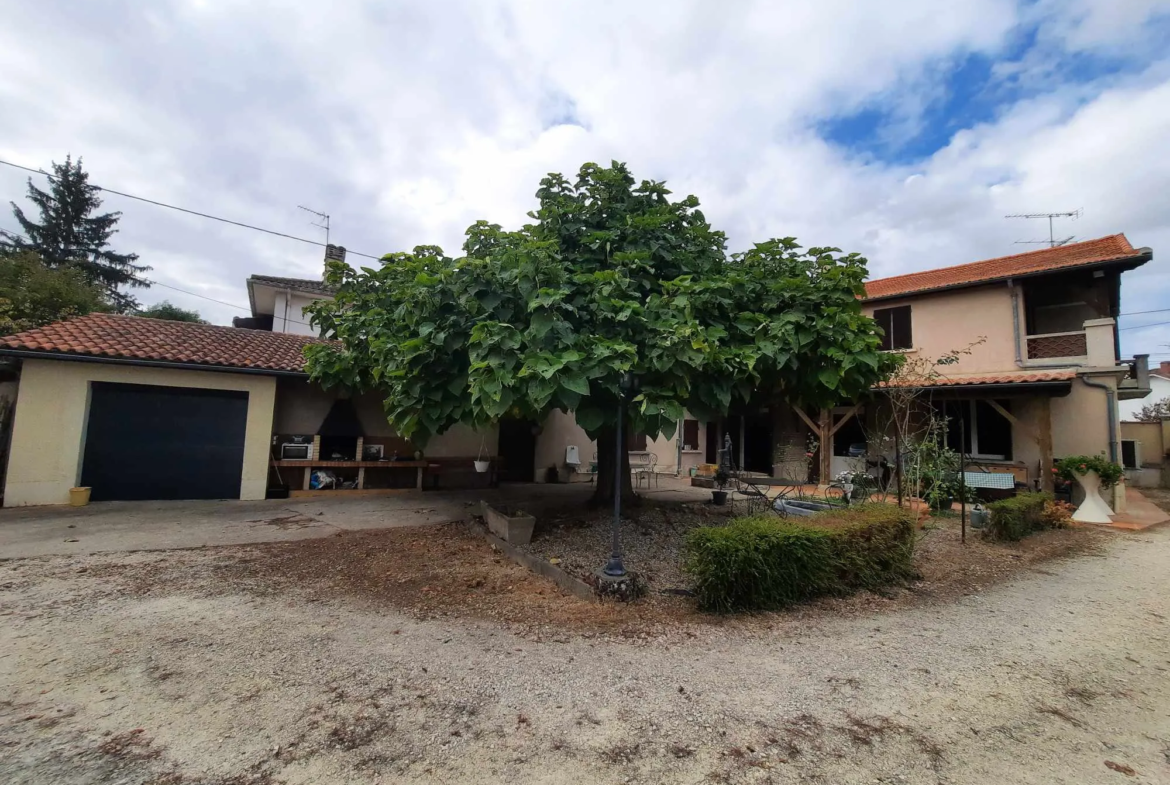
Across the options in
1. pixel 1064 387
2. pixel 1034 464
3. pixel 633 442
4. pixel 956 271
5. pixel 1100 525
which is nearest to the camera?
pixel 1100 525

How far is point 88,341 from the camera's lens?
8773 mm

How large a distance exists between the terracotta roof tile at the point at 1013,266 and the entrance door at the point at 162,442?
45.1ft

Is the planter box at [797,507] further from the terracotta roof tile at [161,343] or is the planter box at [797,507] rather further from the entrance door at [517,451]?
the terracotta roof tile at [161,343]

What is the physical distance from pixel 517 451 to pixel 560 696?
1087 cm

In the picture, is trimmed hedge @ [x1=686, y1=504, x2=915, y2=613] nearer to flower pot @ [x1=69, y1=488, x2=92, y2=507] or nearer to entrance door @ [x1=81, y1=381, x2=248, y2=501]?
entrance door @ [x1=81, y1=381, x2=248, y2=501]

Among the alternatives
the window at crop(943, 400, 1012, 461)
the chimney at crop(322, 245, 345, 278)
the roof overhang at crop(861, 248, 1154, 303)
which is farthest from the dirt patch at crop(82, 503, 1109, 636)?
the chimney at crop(322, 245, 345, 278)

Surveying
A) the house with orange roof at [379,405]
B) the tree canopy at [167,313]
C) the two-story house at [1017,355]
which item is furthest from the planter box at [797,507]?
the tree canopy at [167,313]

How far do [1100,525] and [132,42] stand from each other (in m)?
17.6

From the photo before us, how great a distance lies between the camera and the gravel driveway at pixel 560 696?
219 centimetres

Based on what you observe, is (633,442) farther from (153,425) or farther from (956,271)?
(153,425)

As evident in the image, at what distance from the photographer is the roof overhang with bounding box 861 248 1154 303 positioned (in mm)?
9711

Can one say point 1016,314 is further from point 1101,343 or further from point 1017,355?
point 1101,343

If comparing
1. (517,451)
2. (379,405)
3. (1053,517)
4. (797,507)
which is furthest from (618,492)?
(517,451)

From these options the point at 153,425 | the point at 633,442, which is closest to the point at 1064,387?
the point at 633,442
